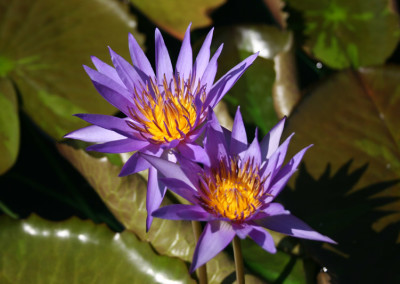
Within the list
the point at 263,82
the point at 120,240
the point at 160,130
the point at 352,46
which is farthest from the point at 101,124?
the point at 352,46

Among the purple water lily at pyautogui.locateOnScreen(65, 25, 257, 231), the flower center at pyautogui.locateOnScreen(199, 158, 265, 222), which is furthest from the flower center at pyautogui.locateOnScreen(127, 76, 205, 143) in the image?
the flower center at pyautogui.locateOnScreen(199, 158, 265, 222)

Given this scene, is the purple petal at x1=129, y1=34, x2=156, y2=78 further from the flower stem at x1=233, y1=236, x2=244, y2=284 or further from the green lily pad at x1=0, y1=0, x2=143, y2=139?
the green lily pad at x1=0, y1=0, x2=143, y2=139

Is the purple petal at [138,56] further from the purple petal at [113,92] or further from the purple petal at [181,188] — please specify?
the purple petal at [181,188]

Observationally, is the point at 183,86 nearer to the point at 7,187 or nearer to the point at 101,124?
the point at 101,124

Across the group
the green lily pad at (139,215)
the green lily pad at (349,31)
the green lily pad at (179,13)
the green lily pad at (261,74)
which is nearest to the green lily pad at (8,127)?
the green lily pad at (139,215)

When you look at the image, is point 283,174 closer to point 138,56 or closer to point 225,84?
point 225,84

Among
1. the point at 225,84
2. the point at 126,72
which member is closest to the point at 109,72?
the point at 126,72
